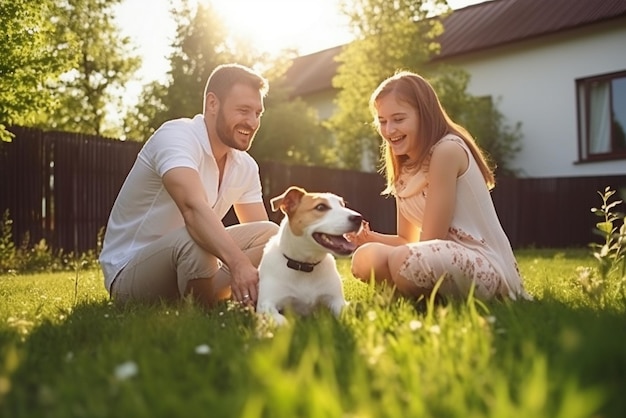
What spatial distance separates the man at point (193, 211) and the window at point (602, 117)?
1557cm

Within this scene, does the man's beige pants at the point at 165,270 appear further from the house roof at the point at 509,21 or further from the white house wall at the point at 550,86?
the house roof at the point at 509,21

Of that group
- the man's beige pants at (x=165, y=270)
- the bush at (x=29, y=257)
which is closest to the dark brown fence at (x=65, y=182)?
the bush at (x=29, y=257)

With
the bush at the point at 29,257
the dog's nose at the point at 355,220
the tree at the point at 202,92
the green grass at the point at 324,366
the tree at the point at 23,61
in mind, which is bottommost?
the bush at the point at 29,257

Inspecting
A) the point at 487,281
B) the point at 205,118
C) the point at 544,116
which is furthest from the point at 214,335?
the point at 544,116

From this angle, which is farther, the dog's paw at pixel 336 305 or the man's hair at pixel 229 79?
the man's hair at pixel 229 79

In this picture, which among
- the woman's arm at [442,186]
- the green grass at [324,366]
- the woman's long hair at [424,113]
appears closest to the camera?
the green grass at [324,366]

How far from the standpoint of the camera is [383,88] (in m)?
4.54

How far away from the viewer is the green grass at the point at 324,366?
167cm

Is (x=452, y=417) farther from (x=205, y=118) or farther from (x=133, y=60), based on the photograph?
(x=133, y=60)

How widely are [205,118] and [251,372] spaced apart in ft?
9.73

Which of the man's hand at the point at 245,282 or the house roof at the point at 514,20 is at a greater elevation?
the house roof at the point at 514,20

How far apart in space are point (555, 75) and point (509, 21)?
284 cm

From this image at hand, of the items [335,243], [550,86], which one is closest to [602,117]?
[550,86]

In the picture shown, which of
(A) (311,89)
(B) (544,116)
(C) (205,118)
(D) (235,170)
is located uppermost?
(A) (311,89)
